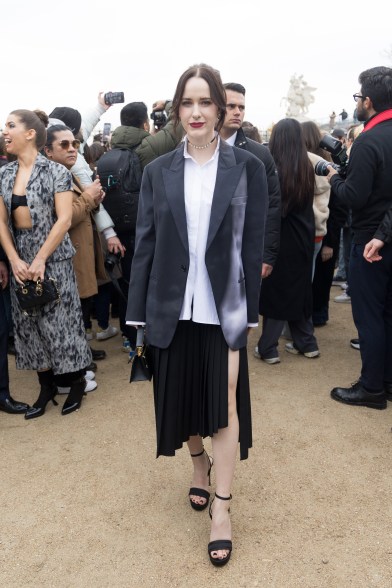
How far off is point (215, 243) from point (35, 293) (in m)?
1.61

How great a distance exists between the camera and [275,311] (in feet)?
13.8

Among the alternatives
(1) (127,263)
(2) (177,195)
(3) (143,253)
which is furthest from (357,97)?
(1) (127,263)

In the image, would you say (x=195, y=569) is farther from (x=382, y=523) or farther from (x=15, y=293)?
(x=15, y=293)

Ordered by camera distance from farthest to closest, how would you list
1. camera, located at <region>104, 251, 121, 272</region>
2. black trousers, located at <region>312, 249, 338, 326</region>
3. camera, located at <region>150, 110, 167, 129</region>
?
black trousers, located at <region>312, 249, 338, 326</region> → camera, located at <region>150, 110, 167, 129</region> → camera, located at <region>104, 251, 121, 272</region>

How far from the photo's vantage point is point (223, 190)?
6.68ft

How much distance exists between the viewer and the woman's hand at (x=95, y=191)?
12.3ft

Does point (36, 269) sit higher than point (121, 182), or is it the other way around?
point (121, 182)

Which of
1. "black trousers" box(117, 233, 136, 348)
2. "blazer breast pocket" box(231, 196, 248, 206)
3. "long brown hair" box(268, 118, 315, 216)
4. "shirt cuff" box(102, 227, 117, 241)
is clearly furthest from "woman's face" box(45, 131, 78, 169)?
"blazer breast pocket" box(231, 196, 248, 206)

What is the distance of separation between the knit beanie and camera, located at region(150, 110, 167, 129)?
66cm

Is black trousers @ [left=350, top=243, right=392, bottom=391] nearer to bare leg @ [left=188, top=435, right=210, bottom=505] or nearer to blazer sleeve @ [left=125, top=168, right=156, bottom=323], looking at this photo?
bare leg @ [left=188, top=435, right=210, bottom=505]

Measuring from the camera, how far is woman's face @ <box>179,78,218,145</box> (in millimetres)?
2027

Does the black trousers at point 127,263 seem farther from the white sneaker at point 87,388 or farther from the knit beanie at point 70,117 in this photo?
the knit beanie at point 70,117

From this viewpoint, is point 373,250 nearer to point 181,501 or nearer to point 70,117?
point 181,501

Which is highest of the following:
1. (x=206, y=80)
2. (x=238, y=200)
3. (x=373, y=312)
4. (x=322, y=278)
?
(x=206, y=80)
